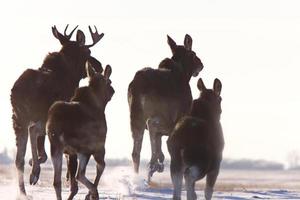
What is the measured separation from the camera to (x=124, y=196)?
18.3 metres

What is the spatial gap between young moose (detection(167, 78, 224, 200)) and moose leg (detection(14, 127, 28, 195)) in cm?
382

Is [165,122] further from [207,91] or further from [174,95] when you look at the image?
[207,91]

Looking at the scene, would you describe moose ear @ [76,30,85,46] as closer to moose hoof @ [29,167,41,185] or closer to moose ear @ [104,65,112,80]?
moose hoof @ [29,167,41,185]

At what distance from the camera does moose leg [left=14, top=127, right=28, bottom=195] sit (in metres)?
17.6

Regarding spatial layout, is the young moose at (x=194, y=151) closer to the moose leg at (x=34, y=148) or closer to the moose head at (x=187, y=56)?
the moose leg at (x=34, y=148)

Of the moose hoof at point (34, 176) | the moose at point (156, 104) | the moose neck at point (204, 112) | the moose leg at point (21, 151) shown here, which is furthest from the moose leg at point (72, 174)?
the moose at point (156, 104)

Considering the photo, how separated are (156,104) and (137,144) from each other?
1003mm

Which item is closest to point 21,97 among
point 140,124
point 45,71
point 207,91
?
point 45,71

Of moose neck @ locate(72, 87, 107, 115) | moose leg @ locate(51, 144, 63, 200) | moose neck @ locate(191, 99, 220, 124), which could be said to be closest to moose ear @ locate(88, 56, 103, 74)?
moose neck @ locate(72, 87, 107, 115)

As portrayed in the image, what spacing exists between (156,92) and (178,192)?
12.4 ft

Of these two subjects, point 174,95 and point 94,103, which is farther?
point 174,95

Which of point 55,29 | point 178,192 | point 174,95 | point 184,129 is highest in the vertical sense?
point 55,29

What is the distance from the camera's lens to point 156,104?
18.1 m

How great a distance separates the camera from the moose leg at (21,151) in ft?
57.7
